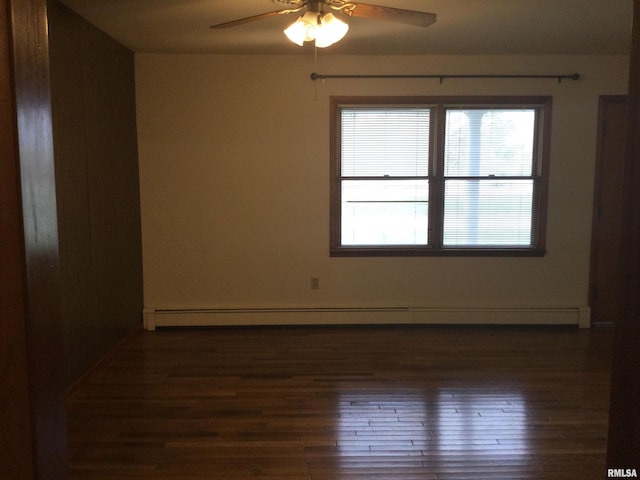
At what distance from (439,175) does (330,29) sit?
2276 mm

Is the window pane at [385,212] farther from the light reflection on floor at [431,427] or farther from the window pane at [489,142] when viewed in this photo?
the light reflection on floor at [431,427]

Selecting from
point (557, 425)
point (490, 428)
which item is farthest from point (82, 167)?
point (557, 425)

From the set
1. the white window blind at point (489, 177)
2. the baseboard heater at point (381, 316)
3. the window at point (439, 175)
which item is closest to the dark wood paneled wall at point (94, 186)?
the baseboard heater at point (381, 316)

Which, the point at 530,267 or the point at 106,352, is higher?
the point at 530,267

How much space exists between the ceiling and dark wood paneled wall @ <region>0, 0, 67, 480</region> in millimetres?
2387

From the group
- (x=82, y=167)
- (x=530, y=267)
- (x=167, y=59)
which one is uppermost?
(x=167, y=59)

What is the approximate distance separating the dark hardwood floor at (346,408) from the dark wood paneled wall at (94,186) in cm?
36

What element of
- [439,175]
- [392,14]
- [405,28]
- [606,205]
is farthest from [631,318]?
[606,205]

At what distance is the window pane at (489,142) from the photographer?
14.8 feet

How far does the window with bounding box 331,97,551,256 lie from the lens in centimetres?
451

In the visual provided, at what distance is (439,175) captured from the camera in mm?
4547

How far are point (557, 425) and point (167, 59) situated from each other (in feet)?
13.6

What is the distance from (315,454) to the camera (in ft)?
8.23

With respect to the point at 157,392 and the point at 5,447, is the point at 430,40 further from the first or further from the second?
the point at 5,447
